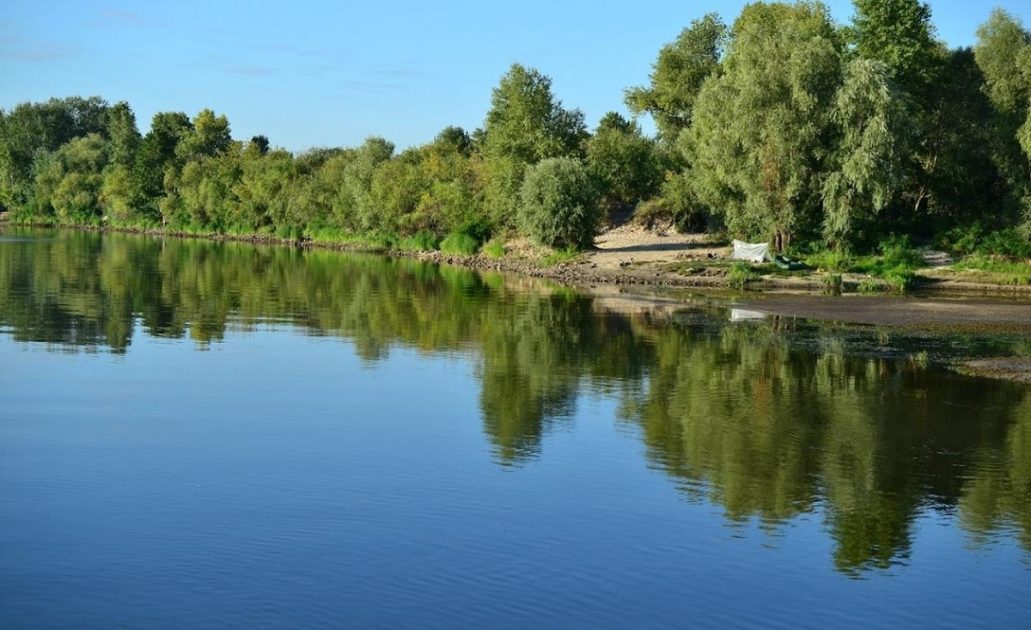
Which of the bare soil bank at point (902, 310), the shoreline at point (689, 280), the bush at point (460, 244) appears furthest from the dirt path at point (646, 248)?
the bare soil bank at point (902, 310)

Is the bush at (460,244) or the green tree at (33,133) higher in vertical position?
the green tree at (33,133)

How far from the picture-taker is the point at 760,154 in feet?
205

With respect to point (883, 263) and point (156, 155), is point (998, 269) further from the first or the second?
point (156, 155)

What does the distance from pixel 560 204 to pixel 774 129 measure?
59.5 feet

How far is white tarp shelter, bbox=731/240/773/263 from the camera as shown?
63.5m

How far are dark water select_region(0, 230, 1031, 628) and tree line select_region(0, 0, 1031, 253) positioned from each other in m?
23.9

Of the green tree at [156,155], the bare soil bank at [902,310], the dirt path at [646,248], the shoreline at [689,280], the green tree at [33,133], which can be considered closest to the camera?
the bare soil bank at [902,310]

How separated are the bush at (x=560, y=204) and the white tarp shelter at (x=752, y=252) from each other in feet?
45.8

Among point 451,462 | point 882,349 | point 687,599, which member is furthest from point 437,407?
point 882,349

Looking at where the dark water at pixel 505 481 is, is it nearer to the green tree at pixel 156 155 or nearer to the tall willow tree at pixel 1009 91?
the tall willow tree at pixel 1009 91

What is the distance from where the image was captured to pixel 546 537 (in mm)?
17438

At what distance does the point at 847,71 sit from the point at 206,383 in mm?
44107

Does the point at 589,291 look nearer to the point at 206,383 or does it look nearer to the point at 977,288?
the point at 977,288

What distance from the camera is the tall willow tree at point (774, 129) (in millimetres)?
61875
